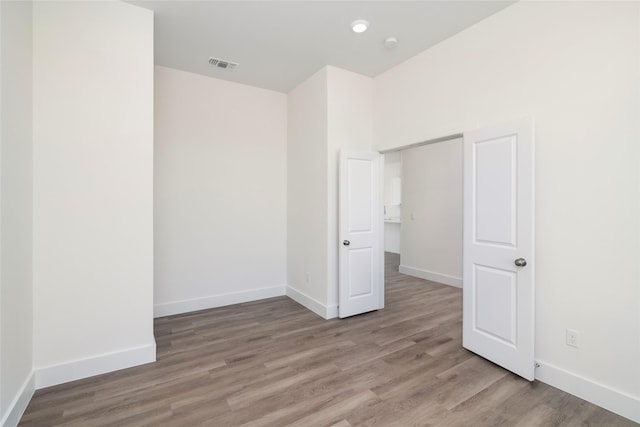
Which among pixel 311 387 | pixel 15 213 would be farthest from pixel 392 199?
pixel 15 213

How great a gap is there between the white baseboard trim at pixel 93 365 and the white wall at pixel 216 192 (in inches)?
46.5

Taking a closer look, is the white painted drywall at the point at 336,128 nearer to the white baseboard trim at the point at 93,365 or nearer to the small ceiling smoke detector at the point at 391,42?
the small ceiling smoke detector at the point at 391,42

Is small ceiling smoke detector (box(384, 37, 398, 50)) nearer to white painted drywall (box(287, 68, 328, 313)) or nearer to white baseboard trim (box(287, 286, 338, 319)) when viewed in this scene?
white painted drywall (box(287, 68, 328, 313))

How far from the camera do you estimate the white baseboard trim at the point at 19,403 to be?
1.77 metres

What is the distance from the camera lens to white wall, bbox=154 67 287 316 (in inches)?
147

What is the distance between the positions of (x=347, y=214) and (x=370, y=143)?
1086 mm

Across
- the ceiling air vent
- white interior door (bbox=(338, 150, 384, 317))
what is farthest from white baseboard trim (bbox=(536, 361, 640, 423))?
the ceiling air vent

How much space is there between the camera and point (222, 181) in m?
4.12

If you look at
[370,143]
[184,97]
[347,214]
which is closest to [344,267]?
[347,214]

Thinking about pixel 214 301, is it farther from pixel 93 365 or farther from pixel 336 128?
pixel 336 128

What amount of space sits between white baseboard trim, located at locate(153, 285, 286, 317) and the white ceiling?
3022 millimetres

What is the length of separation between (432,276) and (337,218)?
280 centimetres

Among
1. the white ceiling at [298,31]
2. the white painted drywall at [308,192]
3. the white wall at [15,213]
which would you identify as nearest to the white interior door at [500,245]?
the white ceiling at [298,31]

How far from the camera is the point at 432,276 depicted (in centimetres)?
550
